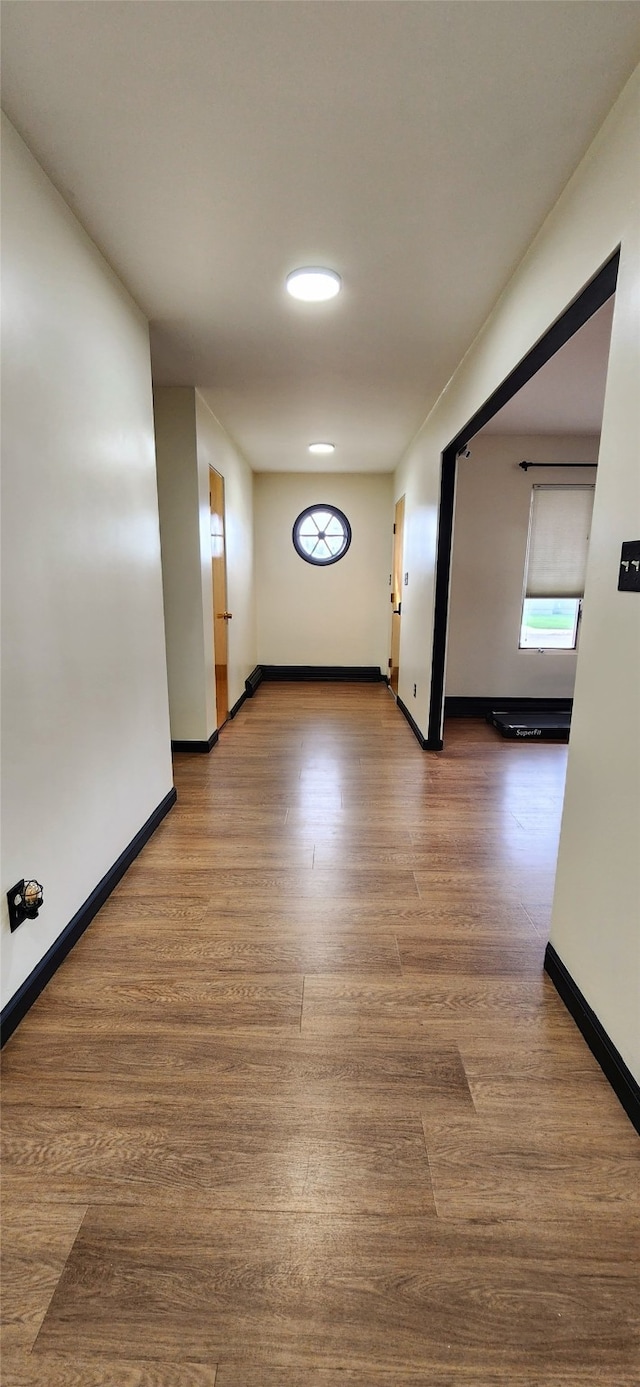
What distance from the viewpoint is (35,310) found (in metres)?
1.67

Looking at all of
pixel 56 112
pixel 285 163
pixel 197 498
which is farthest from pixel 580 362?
pixel 56 112

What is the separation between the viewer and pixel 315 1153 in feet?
4.18

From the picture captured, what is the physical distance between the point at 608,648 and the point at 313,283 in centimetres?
190

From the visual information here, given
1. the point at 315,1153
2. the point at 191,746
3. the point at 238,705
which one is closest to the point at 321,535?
the point at 238,705

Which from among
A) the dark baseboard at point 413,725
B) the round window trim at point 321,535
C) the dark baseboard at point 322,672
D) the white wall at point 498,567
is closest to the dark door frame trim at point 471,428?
the dark baseboard at point 413,725

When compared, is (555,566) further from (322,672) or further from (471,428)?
(322,672)

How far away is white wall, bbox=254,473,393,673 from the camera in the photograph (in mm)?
6637

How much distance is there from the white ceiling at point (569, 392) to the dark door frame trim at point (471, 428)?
0.38 metres

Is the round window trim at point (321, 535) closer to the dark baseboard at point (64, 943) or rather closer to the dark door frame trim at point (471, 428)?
the dark door frame trim at point (471, 428)

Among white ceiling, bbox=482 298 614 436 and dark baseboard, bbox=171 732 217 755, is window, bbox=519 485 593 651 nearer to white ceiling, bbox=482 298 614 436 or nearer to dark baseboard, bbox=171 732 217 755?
white ceiling, bbox=482 298 614 436

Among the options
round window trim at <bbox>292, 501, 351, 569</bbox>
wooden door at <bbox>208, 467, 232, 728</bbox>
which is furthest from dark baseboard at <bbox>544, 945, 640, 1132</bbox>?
round window trim at <bbox>292, 501, 351, 569</bbox>

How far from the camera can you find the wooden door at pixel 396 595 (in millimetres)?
5873

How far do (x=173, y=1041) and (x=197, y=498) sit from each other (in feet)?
10.4

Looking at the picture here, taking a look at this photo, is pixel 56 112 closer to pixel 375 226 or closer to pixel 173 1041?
pixel 375 226
